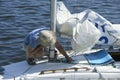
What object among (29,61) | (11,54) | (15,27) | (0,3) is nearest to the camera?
(29,61)

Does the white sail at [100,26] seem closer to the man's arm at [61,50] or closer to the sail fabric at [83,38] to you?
the sail fabric at [83,38]

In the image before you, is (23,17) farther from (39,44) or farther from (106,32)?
(39,44)

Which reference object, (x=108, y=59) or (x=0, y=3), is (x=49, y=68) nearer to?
(x=108, y=59)

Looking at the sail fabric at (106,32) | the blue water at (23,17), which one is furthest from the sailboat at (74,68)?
the blue water at (23,17)

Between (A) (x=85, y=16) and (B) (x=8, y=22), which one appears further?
(B) (x=8, y=22)

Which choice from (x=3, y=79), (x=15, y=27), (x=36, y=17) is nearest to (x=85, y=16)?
(x=3, y=79)

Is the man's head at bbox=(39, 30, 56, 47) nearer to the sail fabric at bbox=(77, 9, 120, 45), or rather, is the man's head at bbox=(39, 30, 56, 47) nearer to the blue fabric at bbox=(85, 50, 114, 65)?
the blue fabric at bbox=(85, 50, 114, 65)

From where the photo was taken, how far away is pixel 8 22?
1775 centimetres

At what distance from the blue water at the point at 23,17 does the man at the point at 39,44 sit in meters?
3.68

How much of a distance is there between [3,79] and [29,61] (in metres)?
0.75

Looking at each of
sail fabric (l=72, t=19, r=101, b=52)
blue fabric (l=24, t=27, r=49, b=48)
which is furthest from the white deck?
blue fabric (l=24, t=27, r=49, b=48)

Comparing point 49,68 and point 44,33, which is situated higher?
point 44,33

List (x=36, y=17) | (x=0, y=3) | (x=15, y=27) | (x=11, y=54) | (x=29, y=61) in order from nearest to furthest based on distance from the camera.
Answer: (x=29, y=61) → (x=11, y=54) → (x=15, y=27) → (x=36, y=17) → (x=0, y=3)

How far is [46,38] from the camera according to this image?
29.0 ft
